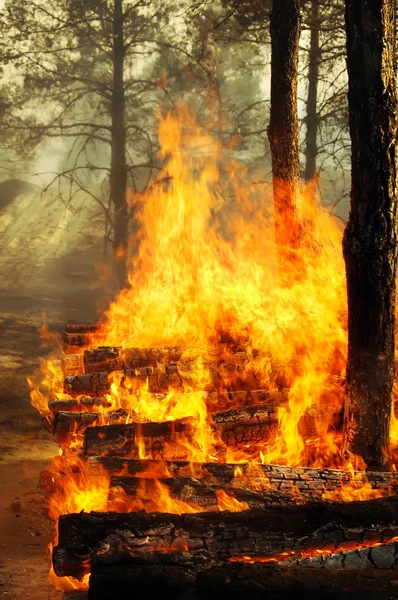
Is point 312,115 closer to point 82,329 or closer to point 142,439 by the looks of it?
point 82,329

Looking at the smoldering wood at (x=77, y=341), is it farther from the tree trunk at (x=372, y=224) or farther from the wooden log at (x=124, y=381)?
the tree trunk at (x=372, y=224)

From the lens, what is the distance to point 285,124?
299 inches

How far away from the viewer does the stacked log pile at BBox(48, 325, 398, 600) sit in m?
2.80

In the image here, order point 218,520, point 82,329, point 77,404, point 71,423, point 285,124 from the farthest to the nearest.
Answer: point 285,124 < point 82,329 < point 77,404 < point 71,423 < point 218,520

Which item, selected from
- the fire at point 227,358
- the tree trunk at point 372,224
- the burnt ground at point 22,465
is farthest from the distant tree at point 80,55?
the tree trunk at point 372,224

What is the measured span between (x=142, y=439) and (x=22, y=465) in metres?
2.79

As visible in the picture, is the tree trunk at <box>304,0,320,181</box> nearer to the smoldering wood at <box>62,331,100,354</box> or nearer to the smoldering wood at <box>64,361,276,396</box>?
the smoldering wood at <box>62,331,100,354</box>

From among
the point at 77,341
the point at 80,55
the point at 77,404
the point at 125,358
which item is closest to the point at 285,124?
the point at 125,358

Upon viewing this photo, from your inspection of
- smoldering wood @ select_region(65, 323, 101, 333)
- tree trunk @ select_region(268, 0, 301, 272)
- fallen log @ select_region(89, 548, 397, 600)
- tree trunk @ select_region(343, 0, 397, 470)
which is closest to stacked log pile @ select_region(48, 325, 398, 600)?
fallen log @ select_region(89, 548, 397, 600)

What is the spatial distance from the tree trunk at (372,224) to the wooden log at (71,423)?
2.17m

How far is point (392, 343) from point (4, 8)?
15421 millimetres

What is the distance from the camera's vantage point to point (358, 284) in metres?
4.16

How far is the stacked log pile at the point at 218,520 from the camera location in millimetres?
2805

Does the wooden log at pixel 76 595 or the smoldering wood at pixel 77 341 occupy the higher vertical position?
the smoldering wood at pixel 77 341
